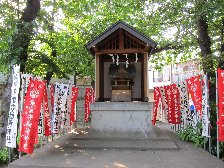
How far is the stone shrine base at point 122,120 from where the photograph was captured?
12773mm

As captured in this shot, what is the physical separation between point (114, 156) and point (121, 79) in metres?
6.08

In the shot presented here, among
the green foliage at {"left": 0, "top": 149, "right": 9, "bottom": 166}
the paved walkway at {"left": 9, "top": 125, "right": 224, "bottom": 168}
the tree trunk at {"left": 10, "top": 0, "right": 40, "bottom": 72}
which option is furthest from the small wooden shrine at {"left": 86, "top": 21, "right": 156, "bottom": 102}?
the green foliage at {"left": 0, "top": 149, "right": 9, "bottom": 166}

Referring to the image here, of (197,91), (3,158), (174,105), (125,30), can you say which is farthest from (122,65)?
(3,158)

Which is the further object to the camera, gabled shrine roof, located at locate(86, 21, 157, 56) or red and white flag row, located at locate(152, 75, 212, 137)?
gabled shrine roof, located at locate(86, 21, 157, 56)

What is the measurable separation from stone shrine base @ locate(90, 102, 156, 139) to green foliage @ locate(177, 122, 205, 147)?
169cm

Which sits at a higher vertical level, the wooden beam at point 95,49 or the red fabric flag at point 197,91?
the wooden beam at point 95,49

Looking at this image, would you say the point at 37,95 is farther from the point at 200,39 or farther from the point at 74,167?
the point at 200,39

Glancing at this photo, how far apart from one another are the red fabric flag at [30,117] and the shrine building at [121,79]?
4.39m

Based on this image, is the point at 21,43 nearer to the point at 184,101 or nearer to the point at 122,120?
the point at 122,120

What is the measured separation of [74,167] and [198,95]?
5.93 metres

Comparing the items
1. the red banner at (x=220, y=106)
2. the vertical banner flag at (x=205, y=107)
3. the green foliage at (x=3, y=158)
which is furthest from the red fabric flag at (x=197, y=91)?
Result: the green foliage at (x=3, y=158)

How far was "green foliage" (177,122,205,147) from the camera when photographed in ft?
37.3

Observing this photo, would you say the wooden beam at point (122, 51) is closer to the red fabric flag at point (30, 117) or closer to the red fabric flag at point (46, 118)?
the red fabric flag at point (46, 118)

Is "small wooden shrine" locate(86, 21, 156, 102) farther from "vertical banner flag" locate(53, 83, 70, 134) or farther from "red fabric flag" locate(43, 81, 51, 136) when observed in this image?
"red fabric flag" locate(43, 81, 51, 136)
